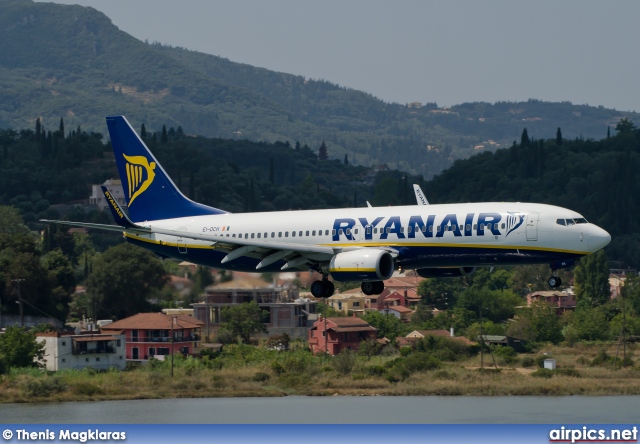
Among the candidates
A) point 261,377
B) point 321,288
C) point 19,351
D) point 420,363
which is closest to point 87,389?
point 19,351

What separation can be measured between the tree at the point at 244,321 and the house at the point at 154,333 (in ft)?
19.8

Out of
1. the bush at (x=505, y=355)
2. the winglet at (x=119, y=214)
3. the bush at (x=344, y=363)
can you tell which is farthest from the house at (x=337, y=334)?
the winglet at (x=119, y=214)

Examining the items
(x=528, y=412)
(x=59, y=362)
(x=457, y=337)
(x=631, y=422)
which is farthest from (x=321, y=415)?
(x=457, y=337)

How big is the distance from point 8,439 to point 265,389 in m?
80.2

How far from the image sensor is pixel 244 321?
164 meters

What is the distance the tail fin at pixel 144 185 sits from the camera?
87.1 meters

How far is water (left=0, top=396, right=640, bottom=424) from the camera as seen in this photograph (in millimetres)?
109125

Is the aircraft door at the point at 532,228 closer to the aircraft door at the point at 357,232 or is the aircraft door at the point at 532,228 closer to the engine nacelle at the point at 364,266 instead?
the engine nacelle at the point at 364,266

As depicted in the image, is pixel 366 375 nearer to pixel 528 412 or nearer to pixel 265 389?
pixel 265 389

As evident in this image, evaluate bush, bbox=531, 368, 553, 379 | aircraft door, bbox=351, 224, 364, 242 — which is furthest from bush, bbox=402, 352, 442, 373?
aircraft door, bbox=351, 224, 364, 242

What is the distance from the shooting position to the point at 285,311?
17250 centimetres

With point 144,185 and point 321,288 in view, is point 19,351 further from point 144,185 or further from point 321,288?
point 321,288

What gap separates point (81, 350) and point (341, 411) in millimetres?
37059

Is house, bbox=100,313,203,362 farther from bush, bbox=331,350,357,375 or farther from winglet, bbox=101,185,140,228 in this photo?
winglet, bbox=101,185,140,228
